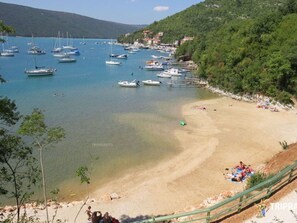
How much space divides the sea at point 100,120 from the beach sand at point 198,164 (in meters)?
1.72

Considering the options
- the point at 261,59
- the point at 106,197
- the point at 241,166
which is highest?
the point at 261,59

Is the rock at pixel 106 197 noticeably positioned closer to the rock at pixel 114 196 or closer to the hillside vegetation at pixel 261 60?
the rock at pixel 114 196

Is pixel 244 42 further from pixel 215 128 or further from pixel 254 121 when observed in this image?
pixel 215 128

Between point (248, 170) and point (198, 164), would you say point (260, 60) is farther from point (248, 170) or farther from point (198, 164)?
point (248, 170)

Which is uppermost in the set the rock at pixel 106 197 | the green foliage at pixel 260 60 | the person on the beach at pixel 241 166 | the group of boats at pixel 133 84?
the green foliage at pixel 260 60

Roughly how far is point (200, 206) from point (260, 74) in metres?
39.8

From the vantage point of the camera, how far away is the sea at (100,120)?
27.6 m

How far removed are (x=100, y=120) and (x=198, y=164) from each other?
19168mm

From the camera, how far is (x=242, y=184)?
75.5 ft

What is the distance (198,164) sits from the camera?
27.5 meters

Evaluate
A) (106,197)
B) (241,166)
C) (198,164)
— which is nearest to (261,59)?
(198,164)

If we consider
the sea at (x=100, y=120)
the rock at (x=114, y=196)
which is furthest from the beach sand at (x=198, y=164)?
the sea at (x=100, y=120)

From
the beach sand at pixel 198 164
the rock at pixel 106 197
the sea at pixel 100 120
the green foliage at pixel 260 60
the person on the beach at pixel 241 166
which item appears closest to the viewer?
the beach sand at pixel 198 164

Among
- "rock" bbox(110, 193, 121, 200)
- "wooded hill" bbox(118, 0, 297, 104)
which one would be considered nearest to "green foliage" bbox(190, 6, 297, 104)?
"wooded hill" bbox(118, 0, 297, 104)
